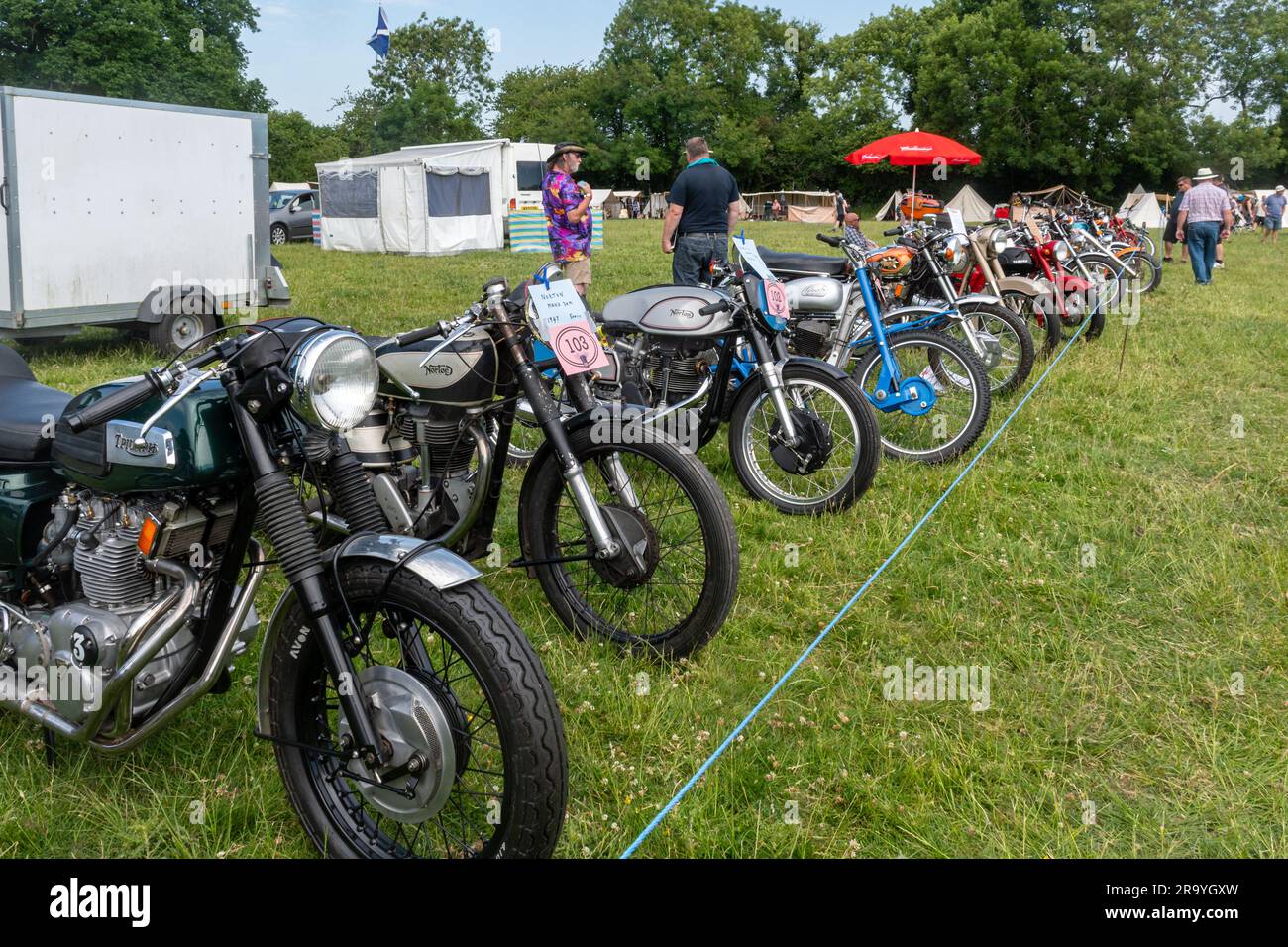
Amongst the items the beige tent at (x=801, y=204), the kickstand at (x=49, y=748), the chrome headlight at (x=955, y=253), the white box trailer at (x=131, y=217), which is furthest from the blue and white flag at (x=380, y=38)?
the beige tent at (x=801, y=204)

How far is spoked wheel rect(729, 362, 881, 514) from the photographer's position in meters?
4.67

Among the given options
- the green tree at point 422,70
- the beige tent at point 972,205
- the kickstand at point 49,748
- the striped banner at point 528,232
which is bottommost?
the kickstand at point 49,748

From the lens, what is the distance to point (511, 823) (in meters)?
2.07

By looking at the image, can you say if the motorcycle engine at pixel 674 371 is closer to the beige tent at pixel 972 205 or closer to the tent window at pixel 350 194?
the tent window at pixel 350 194

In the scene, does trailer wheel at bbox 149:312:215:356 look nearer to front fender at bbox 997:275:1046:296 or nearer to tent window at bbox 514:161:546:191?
front fender at bbox 997:275:1046:296

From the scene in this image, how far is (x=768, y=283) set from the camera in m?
4.77

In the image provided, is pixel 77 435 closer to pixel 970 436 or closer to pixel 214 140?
pixel 970 436

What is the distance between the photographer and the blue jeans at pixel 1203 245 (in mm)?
15672

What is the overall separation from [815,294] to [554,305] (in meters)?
2.79

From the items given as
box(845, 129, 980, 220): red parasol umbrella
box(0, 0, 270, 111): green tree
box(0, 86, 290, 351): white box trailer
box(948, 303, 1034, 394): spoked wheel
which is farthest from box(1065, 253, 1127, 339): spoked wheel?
box(0, 0, 270, 111): green tree

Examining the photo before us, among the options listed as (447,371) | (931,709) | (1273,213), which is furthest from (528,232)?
(1273,213)

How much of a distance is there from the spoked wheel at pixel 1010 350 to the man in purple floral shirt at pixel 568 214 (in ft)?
12.0
